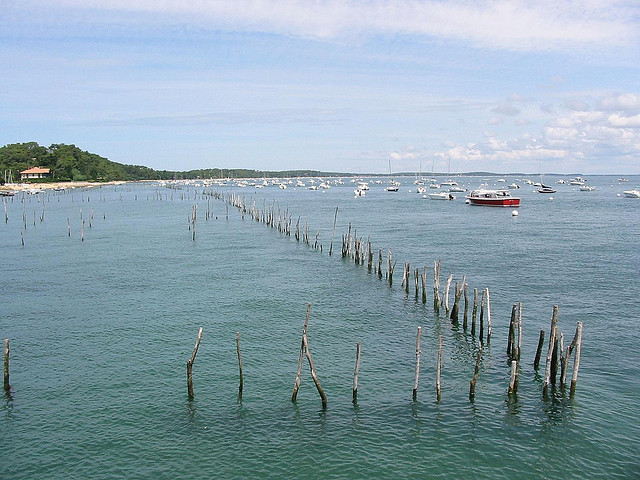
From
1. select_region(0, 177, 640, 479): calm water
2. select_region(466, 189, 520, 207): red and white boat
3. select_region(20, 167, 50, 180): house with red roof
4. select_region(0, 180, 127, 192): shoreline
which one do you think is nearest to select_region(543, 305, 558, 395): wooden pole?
select_region(0, 177, 640, 479): calm water

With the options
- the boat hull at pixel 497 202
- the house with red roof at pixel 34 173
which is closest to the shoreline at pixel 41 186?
the house with red roof at pixel 34 173

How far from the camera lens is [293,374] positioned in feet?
70.5

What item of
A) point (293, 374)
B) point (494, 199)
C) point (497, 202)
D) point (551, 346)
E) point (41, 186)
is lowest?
point (293, 374)

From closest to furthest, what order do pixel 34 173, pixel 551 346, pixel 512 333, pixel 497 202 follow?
pixel 551 346, pixel 512 333, pixel 497 202, pixel 34 173

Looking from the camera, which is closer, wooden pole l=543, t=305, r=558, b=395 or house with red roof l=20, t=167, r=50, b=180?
wooden pole l=543, t=305, r=558, b=395

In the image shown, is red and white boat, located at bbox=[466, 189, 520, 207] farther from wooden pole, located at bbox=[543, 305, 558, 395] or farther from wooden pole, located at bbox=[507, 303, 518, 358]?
wooden pole, located at bbox=[543, 305, 558, 395]

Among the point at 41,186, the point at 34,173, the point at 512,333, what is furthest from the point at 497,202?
the point at 34,173

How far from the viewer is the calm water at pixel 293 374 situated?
15984 mm

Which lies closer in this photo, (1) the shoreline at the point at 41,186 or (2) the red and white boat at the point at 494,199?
(2) the red and white boat at the point at 494,199

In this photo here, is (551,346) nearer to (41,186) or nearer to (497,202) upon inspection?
(497,202)

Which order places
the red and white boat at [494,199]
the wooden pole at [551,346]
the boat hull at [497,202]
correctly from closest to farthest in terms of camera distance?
the wooden pole at [551,346], the boat hull at [497,202], the red and white boat at [494,199]

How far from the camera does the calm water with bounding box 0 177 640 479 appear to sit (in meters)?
16.0

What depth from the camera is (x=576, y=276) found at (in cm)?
3841

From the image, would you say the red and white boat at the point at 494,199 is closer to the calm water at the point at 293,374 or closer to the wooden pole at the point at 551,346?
the calm water at the point at 293,374
